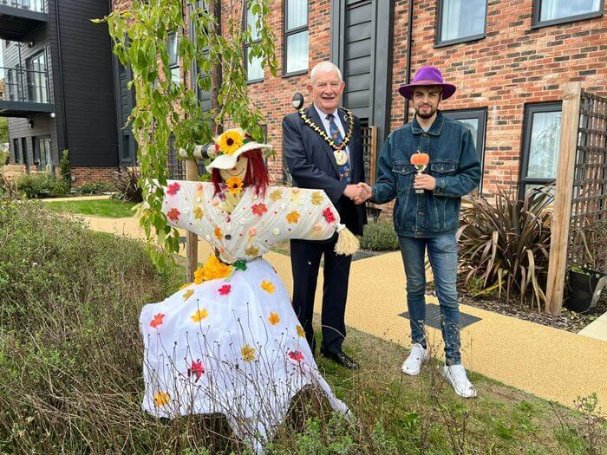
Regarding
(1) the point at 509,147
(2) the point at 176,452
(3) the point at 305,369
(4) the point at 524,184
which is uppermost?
(1) the point at 509,147

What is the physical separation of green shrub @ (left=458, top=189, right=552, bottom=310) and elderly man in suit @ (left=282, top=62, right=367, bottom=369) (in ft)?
7.43

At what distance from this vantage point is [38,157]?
64.1 feet

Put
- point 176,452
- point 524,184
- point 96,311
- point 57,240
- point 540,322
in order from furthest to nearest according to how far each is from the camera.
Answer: point 524,184
point 57,240
point 540,322
point 96,311
point 176,452

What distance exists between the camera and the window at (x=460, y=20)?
23.2 ft

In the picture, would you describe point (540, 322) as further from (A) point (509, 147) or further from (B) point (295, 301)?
(A) point (509, 147)

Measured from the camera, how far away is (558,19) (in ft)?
20.2

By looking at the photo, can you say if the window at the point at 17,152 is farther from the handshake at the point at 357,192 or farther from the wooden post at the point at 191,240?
the handshake at the point at 357,192

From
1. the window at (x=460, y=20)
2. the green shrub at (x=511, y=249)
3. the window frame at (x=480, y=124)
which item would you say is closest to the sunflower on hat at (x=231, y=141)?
the green shrub at (x=511, y=249)

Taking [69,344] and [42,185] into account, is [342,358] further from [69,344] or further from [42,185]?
[42,185]

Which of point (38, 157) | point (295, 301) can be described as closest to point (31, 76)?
point (38, 157)

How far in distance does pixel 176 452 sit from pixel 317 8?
30.3 ft

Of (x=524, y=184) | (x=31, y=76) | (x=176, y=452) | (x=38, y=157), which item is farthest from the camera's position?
(x=38, y=157)

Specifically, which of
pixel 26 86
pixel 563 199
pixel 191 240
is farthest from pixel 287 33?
pixel 26 86

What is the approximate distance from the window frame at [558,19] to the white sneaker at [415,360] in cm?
516
